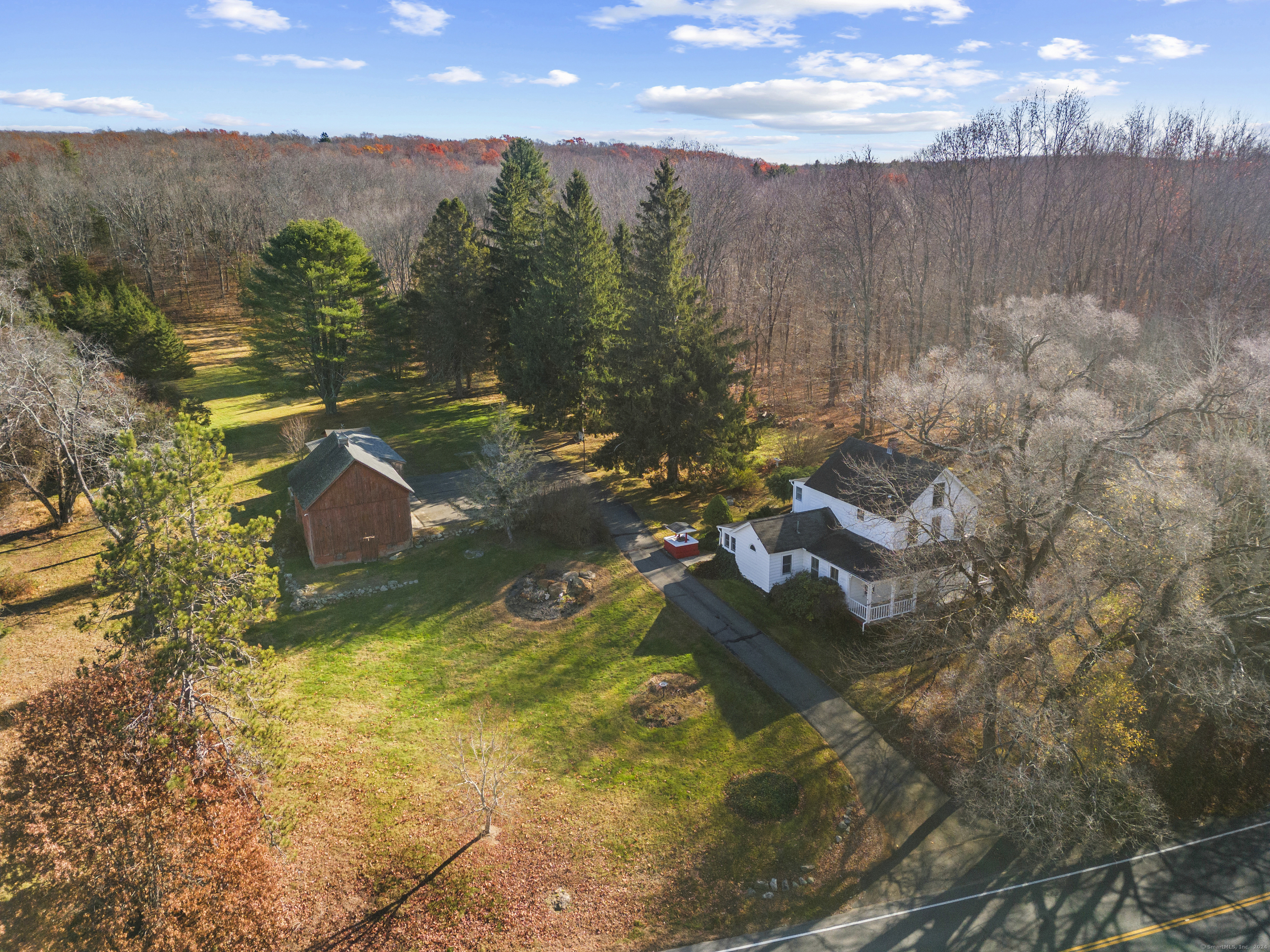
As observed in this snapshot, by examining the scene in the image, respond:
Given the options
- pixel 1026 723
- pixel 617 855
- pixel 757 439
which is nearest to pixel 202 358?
pixel 757 439

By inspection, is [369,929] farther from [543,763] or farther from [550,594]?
[550,594]

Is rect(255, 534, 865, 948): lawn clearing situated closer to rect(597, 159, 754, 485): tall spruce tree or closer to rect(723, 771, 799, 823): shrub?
rect(723, 771, 799, 823): shrub

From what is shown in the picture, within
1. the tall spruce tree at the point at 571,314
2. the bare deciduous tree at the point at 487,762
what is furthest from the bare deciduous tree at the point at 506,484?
the bare deciduous tree at the point at 487,762

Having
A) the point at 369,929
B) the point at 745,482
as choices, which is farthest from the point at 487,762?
the point at 745,482

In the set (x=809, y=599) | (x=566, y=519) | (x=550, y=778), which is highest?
(x=566, y=519)

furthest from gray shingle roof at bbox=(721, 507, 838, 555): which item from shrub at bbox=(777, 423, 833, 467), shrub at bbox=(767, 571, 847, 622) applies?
shrub at bbox=(777, 423, 833, 467)

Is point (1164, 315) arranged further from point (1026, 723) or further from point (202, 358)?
point (202, 358)
